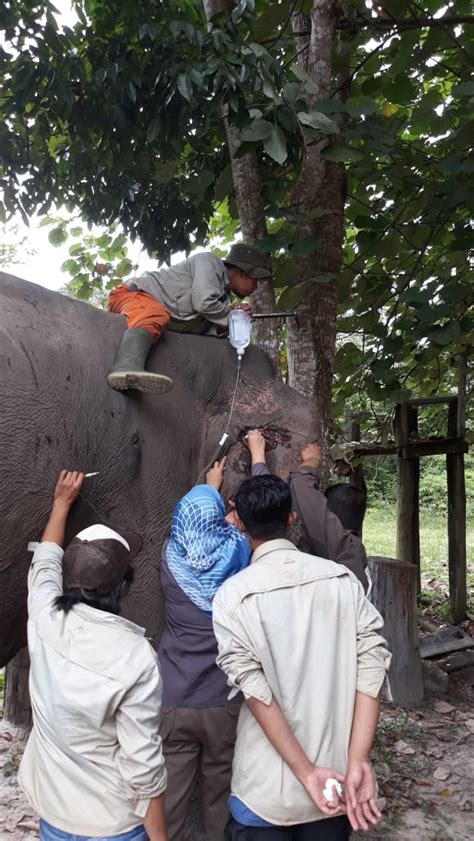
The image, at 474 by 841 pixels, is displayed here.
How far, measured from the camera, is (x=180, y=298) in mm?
3471

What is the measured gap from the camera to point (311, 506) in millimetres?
3053

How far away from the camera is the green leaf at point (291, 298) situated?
4.20 meters

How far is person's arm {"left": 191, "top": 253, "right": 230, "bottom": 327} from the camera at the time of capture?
3.38 meters

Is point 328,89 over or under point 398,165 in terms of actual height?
over

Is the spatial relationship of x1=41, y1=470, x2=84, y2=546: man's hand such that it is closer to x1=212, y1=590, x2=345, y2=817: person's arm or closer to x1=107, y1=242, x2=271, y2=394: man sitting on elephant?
x1=107, y1=242, x2=271, y2=394: man sitting on elephant

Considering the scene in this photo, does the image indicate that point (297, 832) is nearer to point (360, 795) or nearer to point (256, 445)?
point (360, 795)

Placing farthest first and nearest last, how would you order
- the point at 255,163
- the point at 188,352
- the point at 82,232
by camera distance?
1. the point at 82,232
2. the point at 255,163
3. the point at 188,352

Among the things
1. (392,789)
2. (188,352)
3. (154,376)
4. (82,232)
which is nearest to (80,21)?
(82,232)

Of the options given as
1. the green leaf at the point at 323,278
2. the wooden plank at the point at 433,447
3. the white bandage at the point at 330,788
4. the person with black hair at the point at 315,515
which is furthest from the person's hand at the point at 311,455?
the wooden plank at the point at 433,447

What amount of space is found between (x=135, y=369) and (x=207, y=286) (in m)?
0.63

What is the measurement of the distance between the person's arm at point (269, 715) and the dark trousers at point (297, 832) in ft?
0.59

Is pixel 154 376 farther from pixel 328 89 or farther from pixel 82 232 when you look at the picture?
pixel 82 232

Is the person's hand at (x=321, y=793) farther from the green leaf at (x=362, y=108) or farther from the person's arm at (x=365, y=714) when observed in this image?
the green leaf at (x=362, y=108)

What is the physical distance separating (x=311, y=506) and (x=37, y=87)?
3421mm
